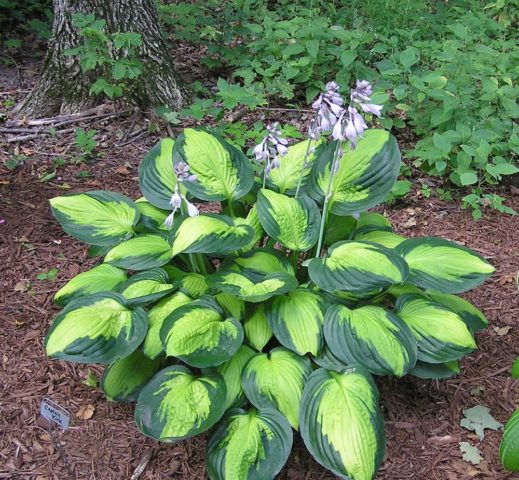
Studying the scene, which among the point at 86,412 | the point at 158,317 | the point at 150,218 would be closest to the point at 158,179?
the point at 150,218

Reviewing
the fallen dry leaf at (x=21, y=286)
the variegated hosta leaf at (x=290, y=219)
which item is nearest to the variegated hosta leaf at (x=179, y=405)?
the variegated hosta leaf at (x=290, y=219)

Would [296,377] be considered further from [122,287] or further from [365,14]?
[365,14]

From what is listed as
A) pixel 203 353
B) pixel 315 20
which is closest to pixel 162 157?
pixel 203 353

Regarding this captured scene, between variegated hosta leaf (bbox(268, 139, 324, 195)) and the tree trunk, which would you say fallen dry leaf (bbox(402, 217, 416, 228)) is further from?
the tree trunk

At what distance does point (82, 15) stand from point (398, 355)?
3109mm

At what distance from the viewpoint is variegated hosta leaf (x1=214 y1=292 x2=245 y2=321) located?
7.82 ft

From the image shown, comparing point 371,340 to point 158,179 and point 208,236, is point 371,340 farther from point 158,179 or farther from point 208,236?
point 158,179

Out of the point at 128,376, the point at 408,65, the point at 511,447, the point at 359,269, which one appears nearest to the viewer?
the point at 511,447

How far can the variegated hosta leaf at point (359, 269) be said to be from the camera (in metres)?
2.18

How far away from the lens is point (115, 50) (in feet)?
13.7

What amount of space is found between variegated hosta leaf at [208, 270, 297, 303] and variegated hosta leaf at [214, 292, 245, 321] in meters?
0.11

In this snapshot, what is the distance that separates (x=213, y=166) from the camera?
8.70 ft

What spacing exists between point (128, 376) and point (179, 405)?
1.28 feet

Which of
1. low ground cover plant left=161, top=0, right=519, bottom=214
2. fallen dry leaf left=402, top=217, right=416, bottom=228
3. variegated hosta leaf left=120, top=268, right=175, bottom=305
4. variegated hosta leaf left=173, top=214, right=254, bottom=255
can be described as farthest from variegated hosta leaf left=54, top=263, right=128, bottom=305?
fallen dry leaf left=402, top=217, right=416, bottom=228
